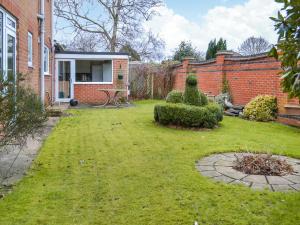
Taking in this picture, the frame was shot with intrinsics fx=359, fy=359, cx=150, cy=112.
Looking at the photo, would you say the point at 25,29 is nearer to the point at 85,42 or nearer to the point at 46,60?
the point at 46,60

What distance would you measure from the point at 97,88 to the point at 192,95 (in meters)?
9.66

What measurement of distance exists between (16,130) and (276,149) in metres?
4.97

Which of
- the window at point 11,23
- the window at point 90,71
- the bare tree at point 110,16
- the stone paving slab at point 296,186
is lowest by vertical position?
the stone paving slab at point 296,186

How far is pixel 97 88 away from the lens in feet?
62.0

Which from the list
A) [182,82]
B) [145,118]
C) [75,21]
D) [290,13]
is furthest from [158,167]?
[75,21]

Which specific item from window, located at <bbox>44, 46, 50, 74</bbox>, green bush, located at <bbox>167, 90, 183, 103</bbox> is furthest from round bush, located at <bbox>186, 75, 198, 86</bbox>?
window, located at <bbox>44, 46, 50, 74</bbox>

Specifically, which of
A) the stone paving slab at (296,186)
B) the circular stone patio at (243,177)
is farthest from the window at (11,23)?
the stone paving slab at (296,186)

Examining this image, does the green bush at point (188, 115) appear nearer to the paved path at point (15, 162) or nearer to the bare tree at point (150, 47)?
the paved path at point (15, 162)

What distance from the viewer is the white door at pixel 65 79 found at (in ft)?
60.1

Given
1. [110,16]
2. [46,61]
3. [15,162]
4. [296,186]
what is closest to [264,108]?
[296,186]

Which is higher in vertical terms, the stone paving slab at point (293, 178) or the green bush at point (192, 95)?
the green bush at point (192, 95)

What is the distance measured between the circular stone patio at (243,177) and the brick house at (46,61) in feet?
10.2

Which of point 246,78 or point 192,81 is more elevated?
point 246,78

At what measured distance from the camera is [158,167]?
5652 millimetres
